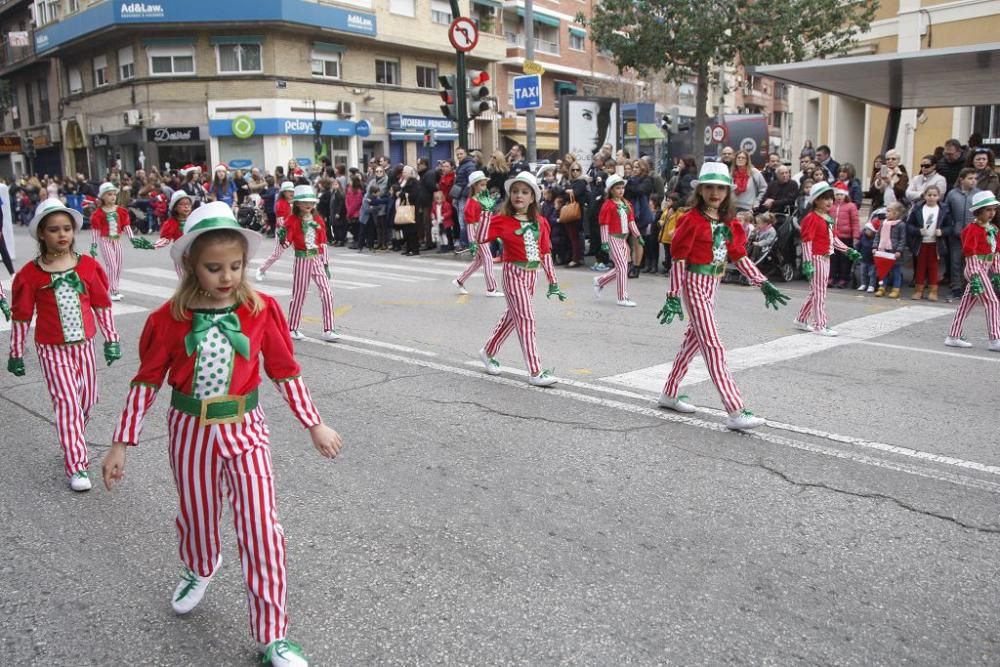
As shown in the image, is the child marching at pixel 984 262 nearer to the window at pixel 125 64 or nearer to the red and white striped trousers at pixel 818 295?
the red and white striped trousers at pixel 818 295

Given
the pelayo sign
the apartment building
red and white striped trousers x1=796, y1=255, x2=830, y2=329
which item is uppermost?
the apartment building

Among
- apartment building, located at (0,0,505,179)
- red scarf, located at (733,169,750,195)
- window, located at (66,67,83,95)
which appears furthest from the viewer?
window, located at (66,67,83,95)

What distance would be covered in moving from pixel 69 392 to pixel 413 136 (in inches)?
1555

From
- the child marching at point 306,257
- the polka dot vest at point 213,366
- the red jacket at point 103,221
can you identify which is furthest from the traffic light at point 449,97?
the polka dot vest at point 213,366

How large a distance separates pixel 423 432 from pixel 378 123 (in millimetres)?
37900

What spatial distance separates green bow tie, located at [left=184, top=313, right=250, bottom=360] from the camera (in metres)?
3.25

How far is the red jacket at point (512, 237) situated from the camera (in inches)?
304

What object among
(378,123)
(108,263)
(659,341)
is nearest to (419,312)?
(659,341)

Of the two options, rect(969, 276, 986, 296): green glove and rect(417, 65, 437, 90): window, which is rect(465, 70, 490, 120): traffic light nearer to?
rect(969, 276, 986, 296): green glove

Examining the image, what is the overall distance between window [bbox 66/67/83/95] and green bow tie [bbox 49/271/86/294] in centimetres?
4370

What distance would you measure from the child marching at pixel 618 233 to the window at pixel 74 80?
1545 inches

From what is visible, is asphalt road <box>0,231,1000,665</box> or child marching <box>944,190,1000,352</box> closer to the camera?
asphalt road <box>0,231,1000,665</box>

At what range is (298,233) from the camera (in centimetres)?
965

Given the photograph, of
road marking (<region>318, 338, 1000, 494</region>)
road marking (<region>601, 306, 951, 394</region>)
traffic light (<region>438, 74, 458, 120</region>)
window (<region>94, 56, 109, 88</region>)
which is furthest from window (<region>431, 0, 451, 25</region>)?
road marking (<region>318, 338, 1000, 494</region>)
